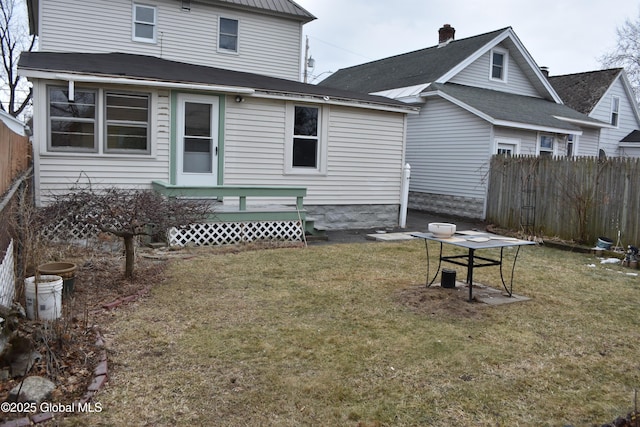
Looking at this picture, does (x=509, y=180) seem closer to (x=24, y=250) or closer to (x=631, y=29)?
(x=24, y=250)

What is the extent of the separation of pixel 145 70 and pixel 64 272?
634 cm

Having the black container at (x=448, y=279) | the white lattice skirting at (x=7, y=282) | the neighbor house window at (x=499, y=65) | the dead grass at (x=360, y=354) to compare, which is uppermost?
the neighbor house window at (x=499, y=65)

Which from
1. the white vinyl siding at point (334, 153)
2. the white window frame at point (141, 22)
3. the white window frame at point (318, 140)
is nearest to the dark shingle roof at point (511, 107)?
the white vinyl siding at point (334, 153)

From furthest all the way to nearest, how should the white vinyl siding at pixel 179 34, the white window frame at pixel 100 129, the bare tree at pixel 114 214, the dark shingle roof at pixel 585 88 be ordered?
1. the dark shingle roof at pixel 585 88
2. the white vinyl siding at pixel 179 34
3. the white window frame at pixel 100 129
4. the bare tree at pixel 114 214

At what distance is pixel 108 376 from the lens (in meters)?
3.84

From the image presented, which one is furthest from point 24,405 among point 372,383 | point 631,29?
point 631,29

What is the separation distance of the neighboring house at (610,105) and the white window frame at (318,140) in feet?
52.4

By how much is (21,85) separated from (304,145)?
27.8 m

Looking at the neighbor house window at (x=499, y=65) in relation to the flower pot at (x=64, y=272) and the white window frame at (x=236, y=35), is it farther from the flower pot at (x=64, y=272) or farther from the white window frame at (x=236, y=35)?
the flower pot at (x=64, y=272)

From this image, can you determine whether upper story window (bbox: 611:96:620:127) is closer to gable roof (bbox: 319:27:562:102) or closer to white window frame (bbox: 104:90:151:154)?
gable roof (bbox: 319:27:562:102)

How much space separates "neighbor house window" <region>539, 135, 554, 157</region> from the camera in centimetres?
1673

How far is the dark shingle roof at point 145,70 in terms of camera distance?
949 centimetres

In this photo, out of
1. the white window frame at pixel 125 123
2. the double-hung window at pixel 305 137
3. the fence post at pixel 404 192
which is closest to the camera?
the white window frame at pixel 125 123

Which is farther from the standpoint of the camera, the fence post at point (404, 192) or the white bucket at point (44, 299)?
the fence post at point (404, 192)
